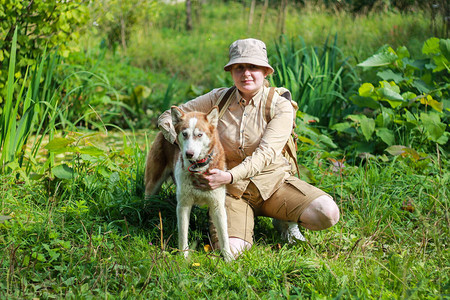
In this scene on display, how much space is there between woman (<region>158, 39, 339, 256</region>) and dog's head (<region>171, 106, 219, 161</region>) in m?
0.32

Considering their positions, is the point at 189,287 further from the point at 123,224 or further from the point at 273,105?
the point at 273,105

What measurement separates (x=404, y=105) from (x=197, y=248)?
294cm

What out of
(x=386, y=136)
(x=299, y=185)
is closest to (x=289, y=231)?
(x=299, y=185)

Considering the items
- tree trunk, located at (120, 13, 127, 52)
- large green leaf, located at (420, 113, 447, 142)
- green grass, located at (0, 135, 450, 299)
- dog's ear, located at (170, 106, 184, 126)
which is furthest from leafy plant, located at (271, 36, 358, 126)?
tree trunk, located at (120, 13, 127, 52)

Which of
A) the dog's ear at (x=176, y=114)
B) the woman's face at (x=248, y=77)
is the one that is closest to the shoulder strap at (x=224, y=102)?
the woman's face at (x=248, y=77)

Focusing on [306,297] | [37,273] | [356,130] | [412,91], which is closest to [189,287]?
[306,297]

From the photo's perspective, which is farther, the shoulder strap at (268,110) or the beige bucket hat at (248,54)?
the shoulder strap at (268,110)

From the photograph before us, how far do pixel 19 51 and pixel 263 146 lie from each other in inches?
123

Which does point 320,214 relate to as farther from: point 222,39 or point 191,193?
point 222,39

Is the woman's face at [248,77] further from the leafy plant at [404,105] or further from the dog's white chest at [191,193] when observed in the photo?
the leafy plant at [404,105]

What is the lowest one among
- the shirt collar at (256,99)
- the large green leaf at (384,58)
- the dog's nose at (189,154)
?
the dog's nose at (189,154)

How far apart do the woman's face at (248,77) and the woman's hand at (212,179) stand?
68cm

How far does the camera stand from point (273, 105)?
131 inches

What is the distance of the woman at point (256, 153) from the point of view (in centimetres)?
320
